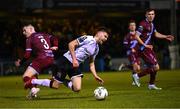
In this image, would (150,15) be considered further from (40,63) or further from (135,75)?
(40,63)

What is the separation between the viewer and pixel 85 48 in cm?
1559

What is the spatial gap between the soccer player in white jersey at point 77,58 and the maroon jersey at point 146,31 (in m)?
3.60

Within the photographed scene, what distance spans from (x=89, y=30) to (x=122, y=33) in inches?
154

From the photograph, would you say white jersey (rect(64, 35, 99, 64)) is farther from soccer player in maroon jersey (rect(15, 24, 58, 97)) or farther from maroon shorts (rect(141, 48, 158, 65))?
maroon shorts (rect(141, 48, 158, 65))

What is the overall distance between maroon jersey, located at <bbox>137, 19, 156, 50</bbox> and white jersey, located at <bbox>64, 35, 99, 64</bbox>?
3.89 meters

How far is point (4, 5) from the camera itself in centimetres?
4022

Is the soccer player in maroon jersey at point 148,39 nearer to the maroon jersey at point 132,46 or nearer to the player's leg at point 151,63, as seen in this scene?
the player's leg at point 151,63

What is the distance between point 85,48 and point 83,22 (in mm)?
27313

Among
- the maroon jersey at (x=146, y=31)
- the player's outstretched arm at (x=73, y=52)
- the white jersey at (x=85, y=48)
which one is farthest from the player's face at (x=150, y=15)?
the player's outstretched arm at (x=73, y=52)

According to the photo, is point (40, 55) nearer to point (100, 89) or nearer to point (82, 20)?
point (100, 89)

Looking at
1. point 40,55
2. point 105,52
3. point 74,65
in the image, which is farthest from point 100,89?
point 105,52

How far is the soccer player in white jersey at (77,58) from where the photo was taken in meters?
15.3

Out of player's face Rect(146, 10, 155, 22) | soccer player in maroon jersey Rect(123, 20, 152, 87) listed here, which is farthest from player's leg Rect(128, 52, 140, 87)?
player's face Rect(146, 10, 155, 22)

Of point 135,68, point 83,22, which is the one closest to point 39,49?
point 135,68
